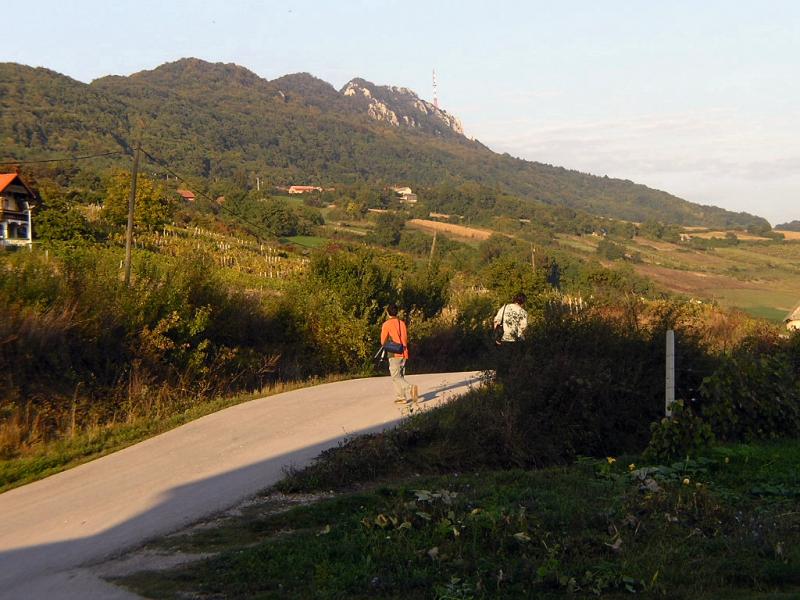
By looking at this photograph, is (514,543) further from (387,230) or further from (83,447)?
(387,230)

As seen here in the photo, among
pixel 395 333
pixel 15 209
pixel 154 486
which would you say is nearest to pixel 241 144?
pixel 15 209

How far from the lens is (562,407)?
11672 millimetres

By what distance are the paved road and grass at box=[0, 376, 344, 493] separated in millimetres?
353

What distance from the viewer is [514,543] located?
677 centimetres

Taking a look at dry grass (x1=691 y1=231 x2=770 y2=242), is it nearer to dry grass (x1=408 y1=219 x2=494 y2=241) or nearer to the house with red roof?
dry grass (x1=408 y1=219 x2=494 y2=241)

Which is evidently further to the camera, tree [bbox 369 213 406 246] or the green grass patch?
tree [bbox 369 213 406 246]

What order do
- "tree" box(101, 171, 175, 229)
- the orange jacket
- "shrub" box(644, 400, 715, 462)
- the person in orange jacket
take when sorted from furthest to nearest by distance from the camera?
"tree" box(101, 171, 175, 229), the orange jacket, the person in orange jacket, "shrub" box(644, 400, 715, 462)

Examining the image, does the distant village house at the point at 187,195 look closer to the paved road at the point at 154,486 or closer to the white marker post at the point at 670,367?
the paved road at the point at 154,486

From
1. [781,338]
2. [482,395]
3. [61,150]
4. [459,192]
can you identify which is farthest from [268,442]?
[459,192]

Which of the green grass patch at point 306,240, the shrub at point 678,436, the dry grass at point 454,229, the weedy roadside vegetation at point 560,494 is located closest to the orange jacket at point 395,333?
the weedy roadside vegetation at point 560,494

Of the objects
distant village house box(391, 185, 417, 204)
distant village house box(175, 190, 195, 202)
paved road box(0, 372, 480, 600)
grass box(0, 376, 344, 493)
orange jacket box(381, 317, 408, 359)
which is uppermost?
distant village house box(391, 185, 417, 204)

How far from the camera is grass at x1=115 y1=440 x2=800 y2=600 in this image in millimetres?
6020

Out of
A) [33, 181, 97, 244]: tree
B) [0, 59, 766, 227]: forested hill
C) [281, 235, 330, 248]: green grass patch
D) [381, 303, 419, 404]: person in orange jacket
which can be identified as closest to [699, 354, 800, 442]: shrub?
[381, 303, 419, 404]: person in orange jacket

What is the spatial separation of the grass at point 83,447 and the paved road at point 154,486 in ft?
1.16
